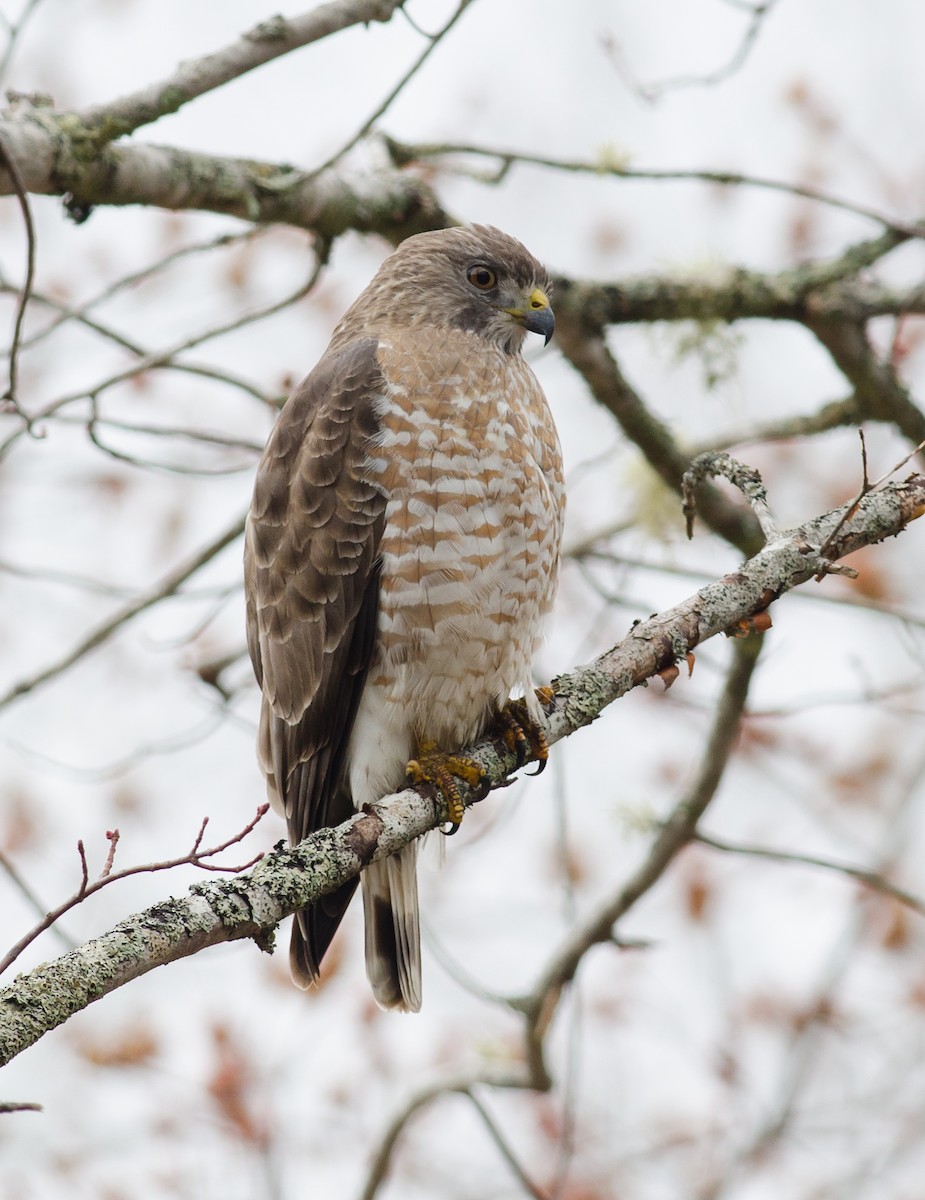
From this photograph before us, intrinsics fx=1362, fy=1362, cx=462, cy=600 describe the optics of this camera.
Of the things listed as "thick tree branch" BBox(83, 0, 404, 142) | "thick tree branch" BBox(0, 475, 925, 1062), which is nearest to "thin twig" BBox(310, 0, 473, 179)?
"thick tree branch" BBox(83, 0, 404, 142)

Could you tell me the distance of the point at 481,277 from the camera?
4.48m

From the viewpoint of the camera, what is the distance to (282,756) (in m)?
4.05

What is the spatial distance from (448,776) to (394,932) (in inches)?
37.2

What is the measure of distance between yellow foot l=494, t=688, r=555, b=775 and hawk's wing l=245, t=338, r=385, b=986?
42 cm

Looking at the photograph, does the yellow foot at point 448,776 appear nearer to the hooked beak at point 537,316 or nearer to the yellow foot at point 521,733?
the yellow foot at point 521,733

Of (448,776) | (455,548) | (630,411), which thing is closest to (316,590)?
(455,548)

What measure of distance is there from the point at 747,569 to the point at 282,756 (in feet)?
5.17

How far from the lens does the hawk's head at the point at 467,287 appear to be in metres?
4.37

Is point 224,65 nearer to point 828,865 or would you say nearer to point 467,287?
point 467,287

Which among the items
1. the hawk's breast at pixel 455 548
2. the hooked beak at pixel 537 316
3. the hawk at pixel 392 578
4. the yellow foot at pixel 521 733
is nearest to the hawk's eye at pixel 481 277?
the hooked beak at pixel 537 316

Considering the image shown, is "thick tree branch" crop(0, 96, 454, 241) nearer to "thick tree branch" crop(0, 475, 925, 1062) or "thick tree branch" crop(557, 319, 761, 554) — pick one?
"thick tree branch" crop(557, 319, 761, 554)

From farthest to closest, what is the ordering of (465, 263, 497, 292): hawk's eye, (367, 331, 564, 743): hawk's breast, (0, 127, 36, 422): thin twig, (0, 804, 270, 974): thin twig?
1. (465, 263, 497, 292): hawk's eye
2. (367, 331, 564, 743): hawk's breast
3. (0, 127, 36, 422): thin twig
4. (0, 804, 270, 974): thin twig

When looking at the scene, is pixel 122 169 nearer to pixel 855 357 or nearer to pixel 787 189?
pixel 787 189

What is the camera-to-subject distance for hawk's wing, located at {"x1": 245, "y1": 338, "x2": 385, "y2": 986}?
149 inches
